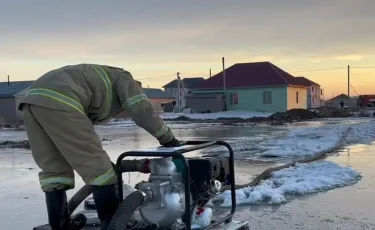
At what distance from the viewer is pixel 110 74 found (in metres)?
→ 3.79

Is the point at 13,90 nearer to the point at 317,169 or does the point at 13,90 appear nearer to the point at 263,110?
the point at 263,110

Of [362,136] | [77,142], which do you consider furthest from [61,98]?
[362,136]

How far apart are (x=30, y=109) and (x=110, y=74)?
2.01ft

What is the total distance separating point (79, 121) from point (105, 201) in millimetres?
631

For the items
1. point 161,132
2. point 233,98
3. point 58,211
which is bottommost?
point 58,211

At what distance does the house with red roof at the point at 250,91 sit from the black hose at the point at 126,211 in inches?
1748

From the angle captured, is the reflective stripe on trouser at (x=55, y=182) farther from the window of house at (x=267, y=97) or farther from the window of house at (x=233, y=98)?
the window of house at (x=233, y=98)

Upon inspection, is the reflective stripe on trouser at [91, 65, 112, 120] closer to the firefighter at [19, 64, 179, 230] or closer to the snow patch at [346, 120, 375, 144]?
the firefighter at [19, 64, 179, 230]

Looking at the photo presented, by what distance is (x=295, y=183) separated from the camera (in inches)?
293

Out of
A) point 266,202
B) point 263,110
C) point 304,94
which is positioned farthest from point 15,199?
point 304,94

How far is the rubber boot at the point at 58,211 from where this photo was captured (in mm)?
3965

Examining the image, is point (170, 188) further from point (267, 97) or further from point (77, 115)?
point (267, 97)

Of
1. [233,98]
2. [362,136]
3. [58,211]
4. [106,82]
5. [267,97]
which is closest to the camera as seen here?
[106,82]

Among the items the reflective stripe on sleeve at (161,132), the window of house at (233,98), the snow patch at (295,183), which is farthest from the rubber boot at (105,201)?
the window of house at (233,98)
